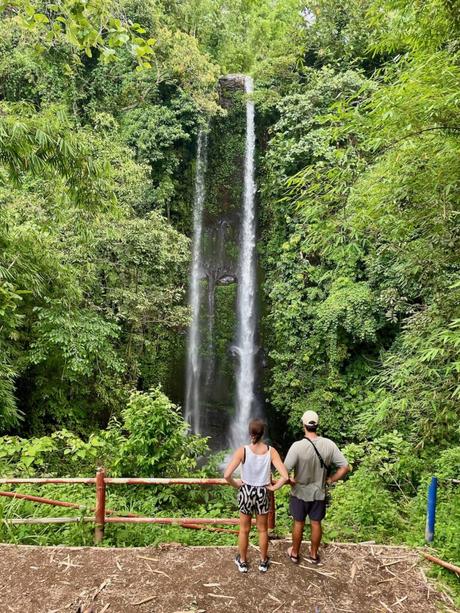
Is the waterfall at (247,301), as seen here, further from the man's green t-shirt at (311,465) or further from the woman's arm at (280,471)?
the woman's arm at (280,471)

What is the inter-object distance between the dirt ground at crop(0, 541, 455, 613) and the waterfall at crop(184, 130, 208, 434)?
10206mm

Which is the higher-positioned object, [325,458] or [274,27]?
[274,27]

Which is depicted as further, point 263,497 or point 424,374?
point 424,374

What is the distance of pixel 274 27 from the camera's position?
17.7m

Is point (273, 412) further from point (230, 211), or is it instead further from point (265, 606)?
point (265, 606)

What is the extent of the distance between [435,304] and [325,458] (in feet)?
6.74

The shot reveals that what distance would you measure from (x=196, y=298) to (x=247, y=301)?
6.14 feet

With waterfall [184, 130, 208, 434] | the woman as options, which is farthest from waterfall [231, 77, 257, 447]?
the woman

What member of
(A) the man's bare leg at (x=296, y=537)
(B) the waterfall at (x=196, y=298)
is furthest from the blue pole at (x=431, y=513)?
(B) the waterfall at (x=196, y=298)

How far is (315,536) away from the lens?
3373mm

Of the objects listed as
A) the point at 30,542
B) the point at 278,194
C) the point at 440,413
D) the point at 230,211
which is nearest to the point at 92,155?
the point at 30,542

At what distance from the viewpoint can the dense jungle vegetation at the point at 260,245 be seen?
321 centimetres

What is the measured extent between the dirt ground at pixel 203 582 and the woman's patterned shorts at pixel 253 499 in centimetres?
55

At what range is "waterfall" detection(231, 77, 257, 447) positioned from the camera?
45.1 feet
